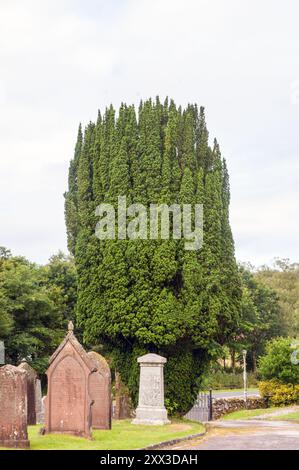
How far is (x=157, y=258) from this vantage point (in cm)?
2453

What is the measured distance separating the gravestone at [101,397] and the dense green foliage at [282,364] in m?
19.5

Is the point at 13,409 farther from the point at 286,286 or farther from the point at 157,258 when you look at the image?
the point at 286,286

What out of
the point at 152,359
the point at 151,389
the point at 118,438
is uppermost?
→ the point at 152,359

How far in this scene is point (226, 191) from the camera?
28469 millimetres

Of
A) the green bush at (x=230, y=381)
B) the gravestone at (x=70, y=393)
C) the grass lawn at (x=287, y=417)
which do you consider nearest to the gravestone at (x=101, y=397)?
the gravestone at (x=70, y=393)

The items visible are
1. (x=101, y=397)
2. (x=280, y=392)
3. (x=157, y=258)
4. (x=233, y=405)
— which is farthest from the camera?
(x=280, y=392)

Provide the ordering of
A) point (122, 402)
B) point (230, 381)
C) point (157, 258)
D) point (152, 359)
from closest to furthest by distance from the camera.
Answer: point (152, 359)
point (157, 258)
point (122, 402)
point (230, 381)

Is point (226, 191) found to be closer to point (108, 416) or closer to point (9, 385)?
point (108, 416)

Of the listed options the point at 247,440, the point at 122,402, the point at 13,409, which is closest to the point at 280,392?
the point at 122,402

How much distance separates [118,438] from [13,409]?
3732 mm

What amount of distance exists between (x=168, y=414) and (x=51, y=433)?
24.7 feet

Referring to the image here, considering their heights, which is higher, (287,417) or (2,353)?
(2,353)

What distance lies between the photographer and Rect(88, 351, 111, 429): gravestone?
782 inches

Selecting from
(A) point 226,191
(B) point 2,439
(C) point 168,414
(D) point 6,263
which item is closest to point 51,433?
(B) point 2,439
